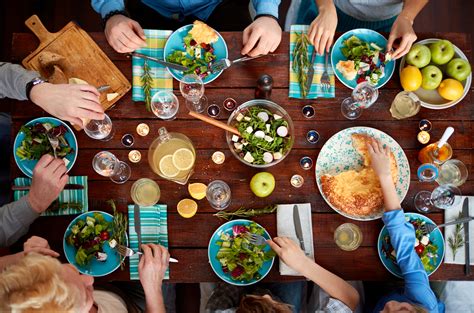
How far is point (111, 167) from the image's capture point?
1.84m

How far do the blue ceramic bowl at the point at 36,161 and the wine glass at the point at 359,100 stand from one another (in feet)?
4.14

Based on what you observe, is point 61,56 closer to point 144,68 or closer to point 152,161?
point 144,68

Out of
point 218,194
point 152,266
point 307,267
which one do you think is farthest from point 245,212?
point 152,266

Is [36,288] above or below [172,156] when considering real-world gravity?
below

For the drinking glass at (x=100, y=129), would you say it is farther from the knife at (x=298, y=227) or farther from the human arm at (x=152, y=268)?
the knife at (x=298, y=227)

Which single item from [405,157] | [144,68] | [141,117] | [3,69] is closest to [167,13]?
[144,68]

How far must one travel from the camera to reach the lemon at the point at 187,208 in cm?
184

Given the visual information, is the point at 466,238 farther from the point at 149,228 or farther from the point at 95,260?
the point at 95,260

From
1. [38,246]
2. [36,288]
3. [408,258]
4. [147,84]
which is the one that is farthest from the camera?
[147,84]

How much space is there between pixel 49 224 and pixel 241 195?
2.89ft

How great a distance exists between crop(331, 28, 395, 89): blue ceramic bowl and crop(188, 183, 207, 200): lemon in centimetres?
83

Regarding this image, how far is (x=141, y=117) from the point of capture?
1889mm

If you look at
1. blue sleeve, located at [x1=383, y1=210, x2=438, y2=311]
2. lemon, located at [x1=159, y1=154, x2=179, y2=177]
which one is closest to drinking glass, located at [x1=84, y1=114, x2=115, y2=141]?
lemon, located at [x1=159, y1=154, x2=179, y2=177]

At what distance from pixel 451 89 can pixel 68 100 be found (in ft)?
5.60
